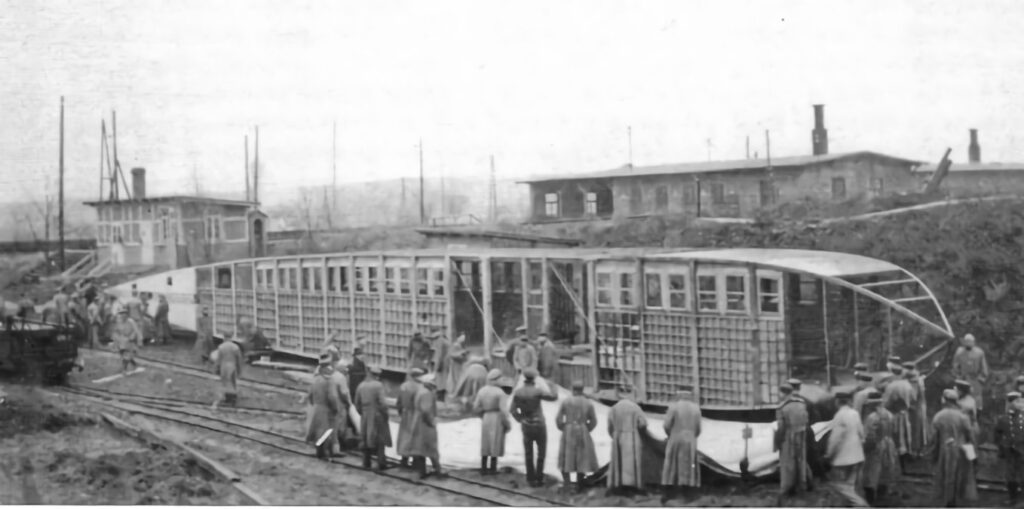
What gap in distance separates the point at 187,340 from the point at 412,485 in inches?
82.5

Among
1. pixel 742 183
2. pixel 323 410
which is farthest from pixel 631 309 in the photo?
pixel 323 410

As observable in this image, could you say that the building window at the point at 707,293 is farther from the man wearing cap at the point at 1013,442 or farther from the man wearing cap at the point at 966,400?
the man wearing cap at the point at 1013,442

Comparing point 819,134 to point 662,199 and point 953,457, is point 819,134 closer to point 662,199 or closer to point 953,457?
point 662,199

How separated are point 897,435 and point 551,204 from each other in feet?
8.53

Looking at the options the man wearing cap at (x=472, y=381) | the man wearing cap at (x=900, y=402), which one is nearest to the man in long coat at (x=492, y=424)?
the man wearing cap at (x=472, y=381)

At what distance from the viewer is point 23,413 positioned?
697 centimetres

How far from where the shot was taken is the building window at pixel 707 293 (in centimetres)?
582

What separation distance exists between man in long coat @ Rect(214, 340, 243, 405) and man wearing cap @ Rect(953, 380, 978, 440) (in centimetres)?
475

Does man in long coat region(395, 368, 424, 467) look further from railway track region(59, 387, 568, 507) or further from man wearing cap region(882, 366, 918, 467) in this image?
man wearing cap region(882, 366, 918, 467)

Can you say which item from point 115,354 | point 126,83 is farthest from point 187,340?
point 126,83

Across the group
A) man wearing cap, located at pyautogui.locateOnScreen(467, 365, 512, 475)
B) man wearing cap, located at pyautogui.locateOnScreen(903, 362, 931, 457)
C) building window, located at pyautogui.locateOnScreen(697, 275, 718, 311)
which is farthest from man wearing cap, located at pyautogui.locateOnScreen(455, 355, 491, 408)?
man wearing cap, located at pyautogui.locateOnScreen(903, 362, 931, 457)

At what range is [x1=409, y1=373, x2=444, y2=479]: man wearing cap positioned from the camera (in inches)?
246

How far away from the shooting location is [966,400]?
5.79 metres

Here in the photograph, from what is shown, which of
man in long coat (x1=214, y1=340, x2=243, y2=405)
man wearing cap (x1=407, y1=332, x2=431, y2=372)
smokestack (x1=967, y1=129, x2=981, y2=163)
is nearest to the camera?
smokestack (x1=967, y1=129, x2=981, y2=163)
